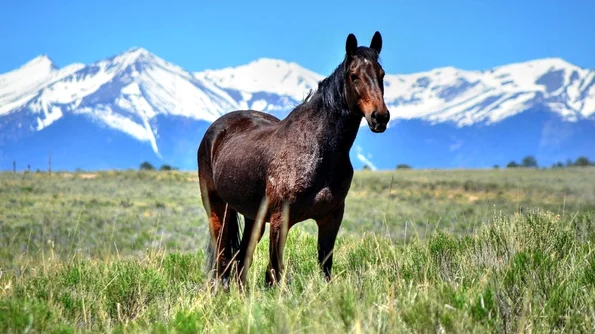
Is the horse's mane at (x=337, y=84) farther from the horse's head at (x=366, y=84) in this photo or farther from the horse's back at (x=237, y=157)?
the horse's back at (x=237, y=157)

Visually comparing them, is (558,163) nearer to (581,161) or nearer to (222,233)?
(581,161)

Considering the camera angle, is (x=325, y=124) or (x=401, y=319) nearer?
(x=401, y=319)

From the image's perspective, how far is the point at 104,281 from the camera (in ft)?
22.5

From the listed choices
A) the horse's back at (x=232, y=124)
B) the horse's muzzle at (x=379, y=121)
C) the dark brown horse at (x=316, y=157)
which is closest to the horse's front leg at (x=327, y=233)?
the dark brown horse at (x=316, y=157)

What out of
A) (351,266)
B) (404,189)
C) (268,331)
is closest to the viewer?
(268,331)

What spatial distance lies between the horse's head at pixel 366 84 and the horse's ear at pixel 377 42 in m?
0.09

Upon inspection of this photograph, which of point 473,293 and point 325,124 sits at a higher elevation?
point 325,124

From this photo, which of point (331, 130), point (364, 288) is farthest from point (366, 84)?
point (364, 288)

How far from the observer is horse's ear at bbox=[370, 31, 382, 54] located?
20.4ft

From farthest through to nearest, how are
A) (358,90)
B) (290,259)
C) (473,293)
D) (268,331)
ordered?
(290,259), (358,90), (473,293), (268,331)

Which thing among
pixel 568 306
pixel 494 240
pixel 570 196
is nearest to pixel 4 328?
pixel 568 306

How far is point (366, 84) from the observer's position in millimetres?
5758

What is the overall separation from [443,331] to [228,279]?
4.02 m

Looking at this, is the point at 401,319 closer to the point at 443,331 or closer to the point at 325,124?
the point at 443,331
